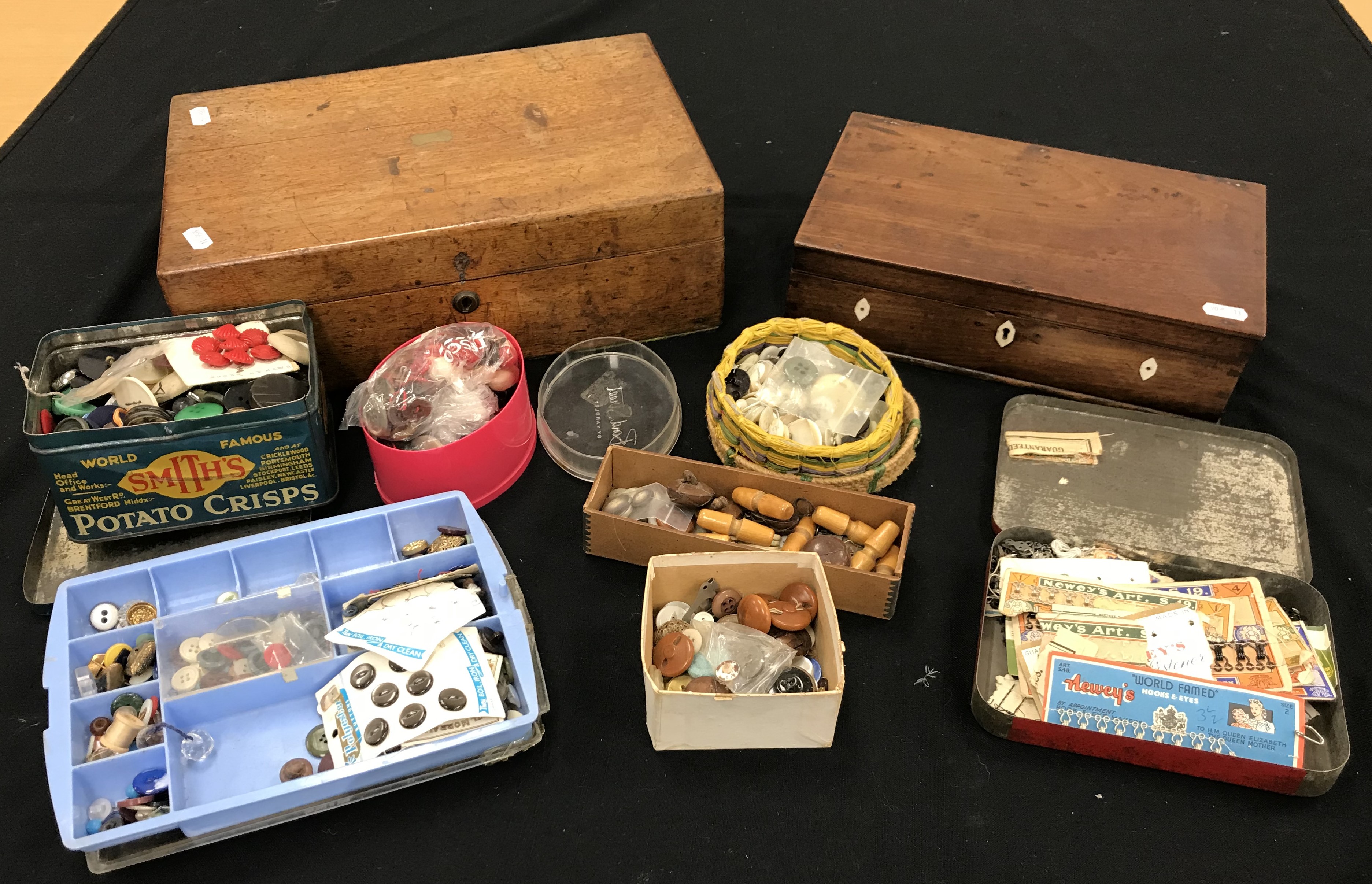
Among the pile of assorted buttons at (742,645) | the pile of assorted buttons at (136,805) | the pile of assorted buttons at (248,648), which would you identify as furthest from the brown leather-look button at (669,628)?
the pile of assorted buttons at (136,805)

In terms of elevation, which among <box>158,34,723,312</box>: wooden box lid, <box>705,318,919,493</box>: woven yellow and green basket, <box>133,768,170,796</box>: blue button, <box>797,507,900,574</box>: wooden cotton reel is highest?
<box>158,34,723,312</box>: wooden box lid

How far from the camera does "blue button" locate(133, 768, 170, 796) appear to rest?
1.72 m

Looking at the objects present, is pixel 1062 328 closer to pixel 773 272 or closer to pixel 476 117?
pixel 773 272

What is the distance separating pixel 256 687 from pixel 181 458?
49cm

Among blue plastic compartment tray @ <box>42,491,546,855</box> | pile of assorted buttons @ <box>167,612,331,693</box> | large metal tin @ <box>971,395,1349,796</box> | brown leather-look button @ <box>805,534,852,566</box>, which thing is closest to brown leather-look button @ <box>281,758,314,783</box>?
blue plastic compartment tray @ <box>42,491,546,855</box>

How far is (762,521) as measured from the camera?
213cm

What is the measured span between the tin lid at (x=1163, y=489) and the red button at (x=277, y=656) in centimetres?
147

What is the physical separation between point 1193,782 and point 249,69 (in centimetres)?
326

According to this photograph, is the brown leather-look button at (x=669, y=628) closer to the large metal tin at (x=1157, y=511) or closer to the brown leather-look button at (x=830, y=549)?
the brown leather-look button at (x=830, y=549)

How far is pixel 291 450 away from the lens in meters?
2.03

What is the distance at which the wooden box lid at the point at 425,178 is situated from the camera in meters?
2.18

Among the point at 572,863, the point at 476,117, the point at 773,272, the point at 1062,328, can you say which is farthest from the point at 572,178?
the point at 572,863

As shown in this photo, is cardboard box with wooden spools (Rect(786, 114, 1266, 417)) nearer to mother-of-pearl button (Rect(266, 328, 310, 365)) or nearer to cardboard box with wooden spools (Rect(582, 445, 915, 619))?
cardboard box with wooden spools (Rect(582, 445, 915, 619))

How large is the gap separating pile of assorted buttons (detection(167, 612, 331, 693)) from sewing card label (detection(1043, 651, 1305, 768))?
135 cm
